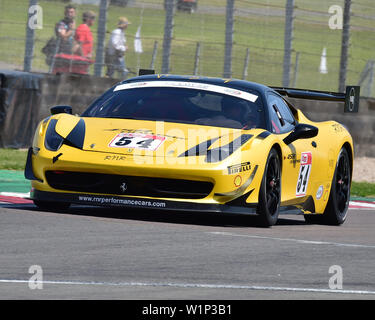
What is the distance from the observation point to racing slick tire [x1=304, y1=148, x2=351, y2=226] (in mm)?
11008

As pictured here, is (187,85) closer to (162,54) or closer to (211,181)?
(211,181)

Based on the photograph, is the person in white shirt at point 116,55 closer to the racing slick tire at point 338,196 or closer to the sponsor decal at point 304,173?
the racing slick tire at point 338,196

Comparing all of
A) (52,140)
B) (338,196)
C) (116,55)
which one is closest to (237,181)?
(52,140)

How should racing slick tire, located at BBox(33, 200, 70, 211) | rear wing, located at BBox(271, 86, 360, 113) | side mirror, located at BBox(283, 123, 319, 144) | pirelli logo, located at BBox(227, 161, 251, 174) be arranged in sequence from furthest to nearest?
rear wing, located at BBox(271, 86, 360, 113) < side mirror, located at BBox(283, 123, 319, 144) < racing slick tire, located at BBox(33, 200, 70, 211) < pirelli logo, located at BBox(227, 161, 251, 174)

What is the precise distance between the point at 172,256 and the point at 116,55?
1272 centimetres

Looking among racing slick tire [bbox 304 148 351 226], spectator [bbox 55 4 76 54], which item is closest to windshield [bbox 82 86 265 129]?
racing slick tire [bbox 304 148 351 226]

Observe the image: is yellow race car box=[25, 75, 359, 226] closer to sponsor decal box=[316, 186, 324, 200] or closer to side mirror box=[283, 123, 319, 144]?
side mirror box=[283, 123, 319, 144]

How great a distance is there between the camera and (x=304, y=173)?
33.8 feet

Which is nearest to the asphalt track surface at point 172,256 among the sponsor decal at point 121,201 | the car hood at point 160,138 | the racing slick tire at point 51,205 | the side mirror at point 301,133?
the racing slick tire at point 51,205

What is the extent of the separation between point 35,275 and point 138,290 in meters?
0.69

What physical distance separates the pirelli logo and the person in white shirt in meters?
10.8

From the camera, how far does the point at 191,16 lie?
20406 mm
